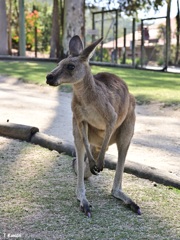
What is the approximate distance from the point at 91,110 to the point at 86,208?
2.06ft

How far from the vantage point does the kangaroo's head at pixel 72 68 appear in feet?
9.03

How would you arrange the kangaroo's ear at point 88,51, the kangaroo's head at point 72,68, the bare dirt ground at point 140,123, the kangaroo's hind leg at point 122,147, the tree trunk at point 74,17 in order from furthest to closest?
1. the tree trunk at point 74,17
2. the bare dirt ground at point 140,123
3. the kangaroo's hind leg at point 122,147
4. the kangaroo's ear at point 88,51
5. the kangaroo's head at point 72,68

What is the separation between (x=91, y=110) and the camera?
9.43 ft

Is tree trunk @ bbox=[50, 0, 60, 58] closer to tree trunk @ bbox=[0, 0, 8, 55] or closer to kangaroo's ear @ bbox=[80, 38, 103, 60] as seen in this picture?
tree trunk @ bbox=[0, 0, 8, 55]

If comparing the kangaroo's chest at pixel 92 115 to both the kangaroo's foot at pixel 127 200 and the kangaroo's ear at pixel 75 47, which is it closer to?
the kangaroo's ear at pixel 75 47

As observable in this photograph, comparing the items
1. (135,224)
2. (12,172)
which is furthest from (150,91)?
(135,224)

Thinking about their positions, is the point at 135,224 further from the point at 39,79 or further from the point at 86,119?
the point at 39,79

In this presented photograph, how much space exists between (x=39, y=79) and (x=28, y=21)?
20.1m

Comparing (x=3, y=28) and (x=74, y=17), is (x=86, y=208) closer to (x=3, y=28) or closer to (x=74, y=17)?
(x=74, y=17)


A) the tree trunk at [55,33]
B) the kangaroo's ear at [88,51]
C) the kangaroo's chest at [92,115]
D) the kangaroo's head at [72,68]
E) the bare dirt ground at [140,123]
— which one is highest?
the tree trunk at [55,33]

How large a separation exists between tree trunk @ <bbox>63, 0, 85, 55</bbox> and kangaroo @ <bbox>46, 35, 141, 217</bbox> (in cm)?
1197

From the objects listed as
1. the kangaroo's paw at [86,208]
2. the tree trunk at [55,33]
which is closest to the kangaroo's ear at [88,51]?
the kangaroo's paw at [86,208]

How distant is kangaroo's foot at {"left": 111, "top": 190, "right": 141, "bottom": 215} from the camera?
2.95m

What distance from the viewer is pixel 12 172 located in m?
3.68
